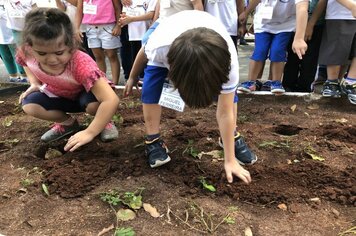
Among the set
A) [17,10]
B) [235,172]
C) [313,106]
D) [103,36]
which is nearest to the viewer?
[235,172]

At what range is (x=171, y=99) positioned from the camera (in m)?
2.08

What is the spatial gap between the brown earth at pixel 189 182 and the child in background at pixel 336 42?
0.49m

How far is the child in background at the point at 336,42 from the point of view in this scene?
315 cm

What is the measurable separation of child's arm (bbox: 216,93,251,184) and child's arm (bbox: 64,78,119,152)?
2.30 ft

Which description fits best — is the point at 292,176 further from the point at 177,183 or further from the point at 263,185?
the point at 177,183

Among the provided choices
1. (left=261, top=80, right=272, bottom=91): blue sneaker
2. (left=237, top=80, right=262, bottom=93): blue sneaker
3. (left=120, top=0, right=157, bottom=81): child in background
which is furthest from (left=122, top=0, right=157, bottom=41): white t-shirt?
(left=261, top=80, right=272, bottom=91): blue sneaker

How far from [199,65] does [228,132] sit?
545mm

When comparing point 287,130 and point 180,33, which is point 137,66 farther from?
point 287,130

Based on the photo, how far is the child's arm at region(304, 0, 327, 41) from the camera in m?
3.36

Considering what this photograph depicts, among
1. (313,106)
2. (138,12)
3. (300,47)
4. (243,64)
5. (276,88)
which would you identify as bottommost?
(243,64)

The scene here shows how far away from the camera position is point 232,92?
1.83 meters

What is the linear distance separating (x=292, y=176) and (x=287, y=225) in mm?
426

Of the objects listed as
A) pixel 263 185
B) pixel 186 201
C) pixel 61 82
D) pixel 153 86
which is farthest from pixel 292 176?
pixel 61 82

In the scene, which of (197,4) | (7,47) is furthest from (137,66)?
(7,47)
